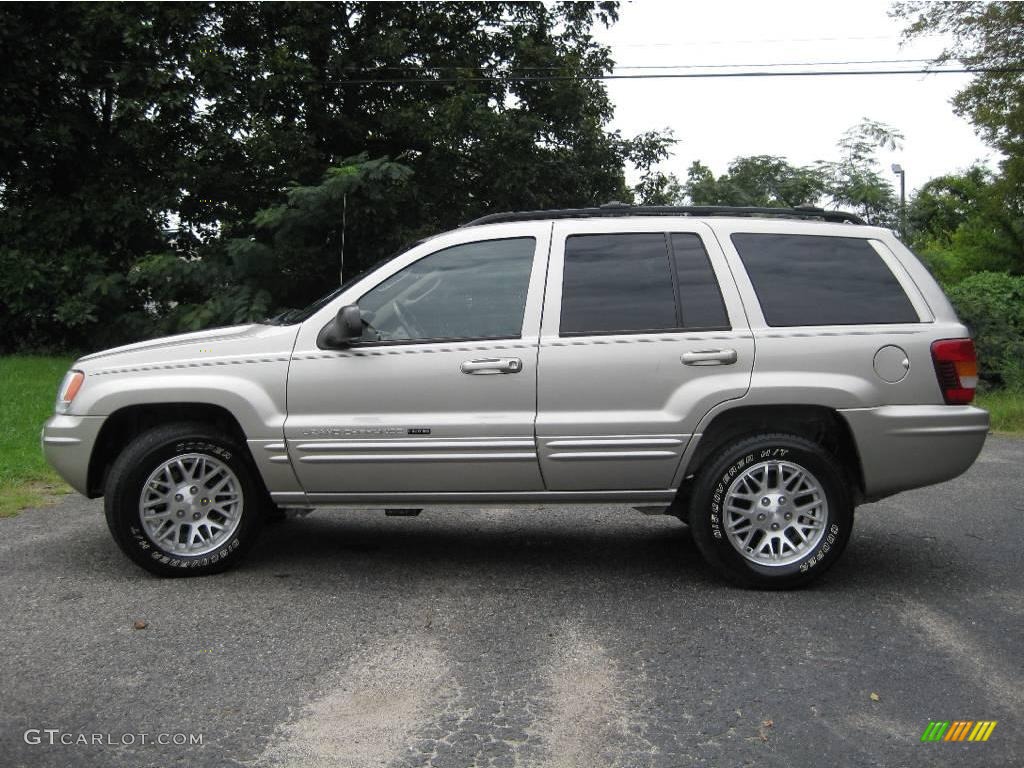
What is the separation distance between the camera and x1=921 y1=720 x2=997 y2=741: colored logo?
11.6 feet

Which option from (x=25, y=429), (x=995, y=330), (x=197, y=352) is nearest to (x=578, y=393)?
(x=197, y=352)

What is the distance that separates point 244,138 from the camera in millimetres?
19188

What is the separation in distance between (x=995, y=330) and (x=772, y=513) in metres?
12.8

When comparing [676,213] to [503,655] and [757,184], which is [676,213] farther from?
[757,184]

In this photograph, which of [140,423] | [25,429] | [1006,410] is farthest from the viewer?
[1006,410]

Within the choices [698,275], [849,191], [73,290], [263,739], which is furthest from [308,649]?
[849,191]

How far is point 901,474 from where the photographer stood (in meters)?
5.37

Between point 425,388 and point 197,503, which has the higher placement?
point 425,388

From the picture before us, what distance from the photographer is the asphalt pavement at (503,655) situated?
11.5ft

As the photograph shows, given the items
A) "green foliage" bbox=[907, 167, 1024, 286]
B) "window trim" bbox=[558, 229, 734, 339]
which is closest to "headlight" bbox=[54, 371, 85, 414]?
"window trim" bbox=[558, 229, 734, 339]

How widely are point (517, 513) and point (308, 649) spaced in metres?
3.26

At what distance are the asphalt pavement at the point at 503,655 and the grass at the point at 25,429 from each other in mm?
1690

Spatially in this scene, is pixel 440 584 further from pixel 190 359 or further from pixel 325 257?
pixel 325 257

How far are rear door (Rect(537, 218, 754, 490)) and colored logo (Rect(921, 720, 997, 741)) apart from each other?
6.59ft
